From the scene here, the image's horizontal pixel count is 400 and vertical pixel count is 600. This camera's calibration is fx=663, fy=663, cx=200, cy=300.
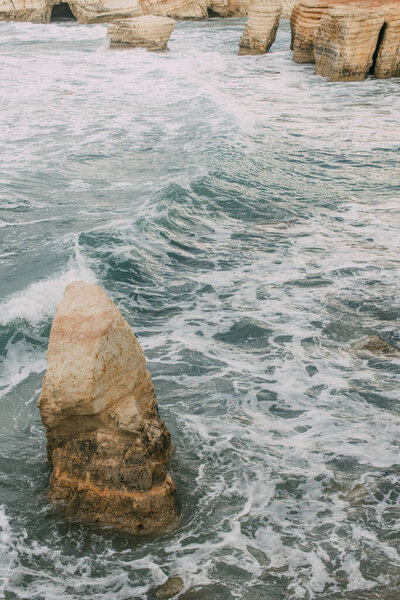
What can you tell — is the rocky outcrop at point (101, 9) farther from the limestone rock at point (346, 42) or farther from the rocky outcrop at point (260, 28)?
the limestone rock at point (346, 42)

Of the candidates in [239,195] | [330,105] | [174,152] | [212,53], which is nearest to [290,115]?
[330,105]

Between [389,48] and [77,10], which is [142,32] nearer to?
[77,10]

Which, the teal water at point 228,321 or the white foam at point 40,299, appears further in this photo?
the white foam at point 40,299

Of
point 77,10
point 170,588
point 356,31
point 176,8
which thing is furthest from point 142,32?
point 170,588

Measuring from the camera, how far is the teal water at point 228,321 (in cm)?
375

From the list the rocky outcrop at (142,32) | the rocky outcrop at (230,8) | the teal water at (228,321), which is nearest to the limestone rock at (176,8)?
the rocky outcrop at (230,8)

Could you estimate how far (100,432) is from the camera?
3949mm

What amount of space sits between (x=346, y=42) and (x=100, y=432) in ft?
49.8

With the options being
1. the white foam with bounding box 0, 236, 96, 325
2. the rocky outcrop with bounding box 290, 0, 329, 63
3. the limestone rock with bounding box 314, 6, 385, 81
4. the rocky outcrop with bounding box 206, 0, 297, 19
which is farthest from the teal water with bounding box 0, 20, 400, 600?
the rocky outcrop with bounding box 206, 0, 297, 19

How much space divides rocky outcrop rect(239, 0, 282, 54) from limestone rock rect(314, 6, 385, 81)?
11.0ft

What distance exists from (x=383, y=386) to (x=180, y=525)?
87.2 inches

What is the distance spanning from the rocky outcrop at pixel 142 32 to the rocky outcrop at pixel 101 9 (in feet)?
17.2

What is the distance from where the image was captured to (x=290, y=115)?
582 inches

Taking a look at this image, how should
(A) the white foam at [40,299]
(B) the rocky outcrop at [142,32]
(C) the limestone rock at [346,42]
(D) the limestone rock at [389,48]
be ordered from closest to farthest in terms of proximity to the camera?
(A) the white foam at [40,299]
(C) the limestone rock at [346,42]
(D) the limestone rock at [389,48]
(B) the rocky outcrop at [142,32]
